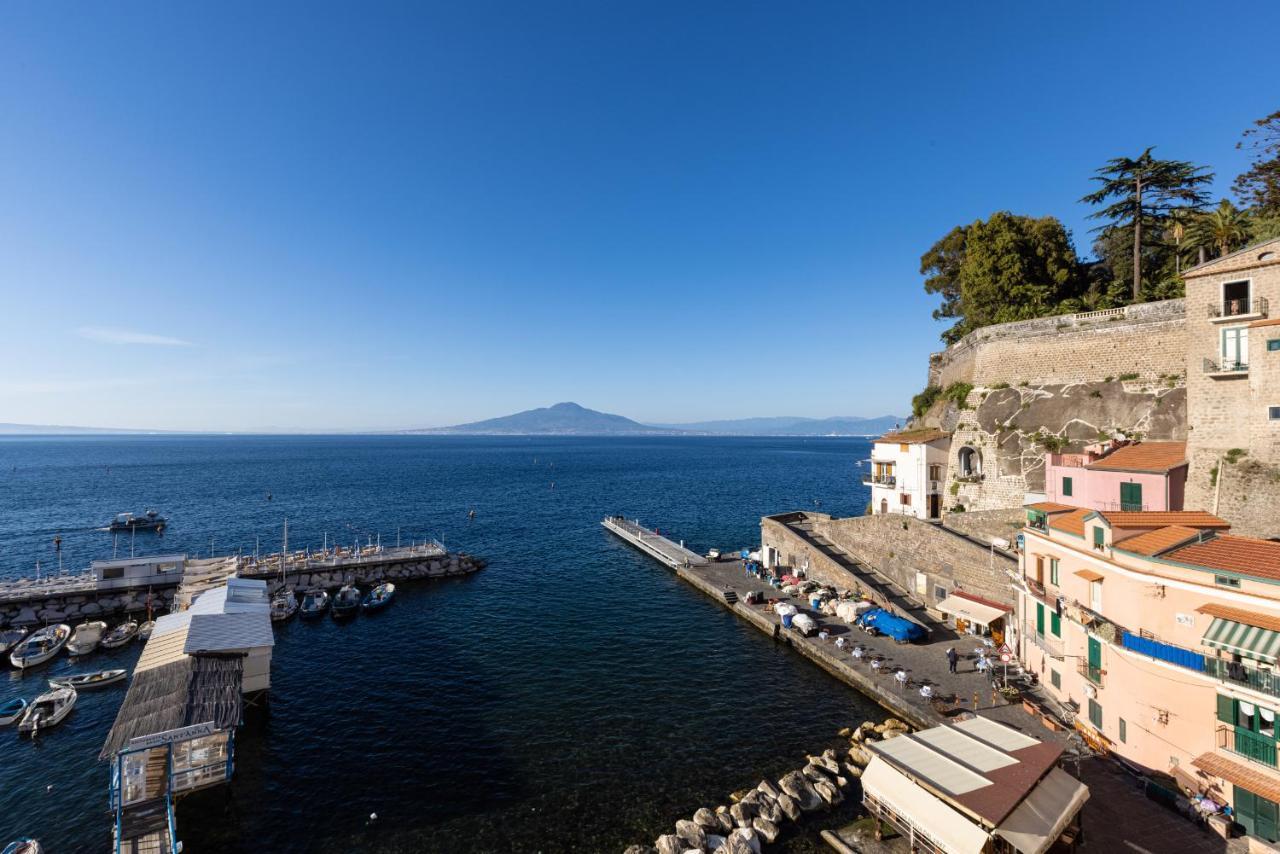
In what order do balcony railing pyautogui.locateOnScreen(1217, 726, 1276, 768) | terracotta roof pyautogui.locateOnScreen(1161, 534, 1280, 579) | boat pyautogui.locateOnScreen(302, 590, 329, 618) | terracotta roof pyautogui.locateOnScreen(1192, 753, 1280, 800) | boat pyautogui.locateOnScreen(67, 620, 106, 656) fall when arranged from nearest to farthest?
1. terracotta roof pyautogui.locateOnScreen(1192, 753, 1280, 800)
2. balcony railing pyautogui.locateOnScreen(1217, 726, 1276, 768)
3. terracotta roof pyautogui.locateOnScreen(1161, 534, 1280, 579)
4. boat pyautogui.locateOnScreen(67, 620, 106, 656)
5. boat pyautogui.locateOnScreen(302, 590, 329, 618)

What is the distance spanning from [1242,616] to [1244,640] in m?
0.75

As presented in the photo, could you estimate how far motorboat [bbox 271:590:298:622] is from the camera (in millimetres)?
41156

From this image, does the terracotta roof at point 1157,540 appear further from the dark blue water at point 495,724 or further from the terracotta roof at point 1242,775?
the dark blue water at point 495,724

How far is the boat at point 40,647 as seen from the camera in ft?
111

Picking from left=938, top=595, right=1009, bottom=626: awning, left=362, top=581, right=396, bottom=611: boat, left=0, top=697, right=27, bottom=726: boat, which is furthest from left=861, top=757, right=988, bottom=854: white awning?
left=0, top=697, right=27, bottom=726: boat

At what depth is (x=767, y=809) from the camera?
64.2ft

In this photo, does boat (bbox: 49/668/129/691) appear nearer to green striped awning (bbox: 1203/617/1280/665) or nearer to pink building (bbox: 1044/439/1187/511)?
green striped awning (bbox: 1203/617/1280/665)

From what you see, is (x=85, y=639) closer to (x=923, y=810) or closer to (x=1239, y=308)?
(x=923, y=810)

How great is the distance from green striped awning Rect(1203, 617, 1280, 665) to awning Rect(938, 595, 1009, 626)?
13955 millimetres

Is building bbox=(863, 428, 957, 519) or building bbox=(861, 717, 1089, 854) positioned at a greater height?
building bbox=(863, 428, 957, 519)

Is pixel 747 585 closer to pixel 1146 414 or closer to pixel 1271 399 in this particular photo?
pixel 1146 414

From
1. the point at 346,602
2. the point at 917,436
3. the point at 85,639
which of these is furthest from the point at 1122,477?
the point at 85,639

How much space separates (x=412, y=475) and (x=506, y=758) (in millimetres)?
132547

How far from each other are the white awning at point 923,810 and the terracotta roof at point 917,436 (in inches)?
1232
